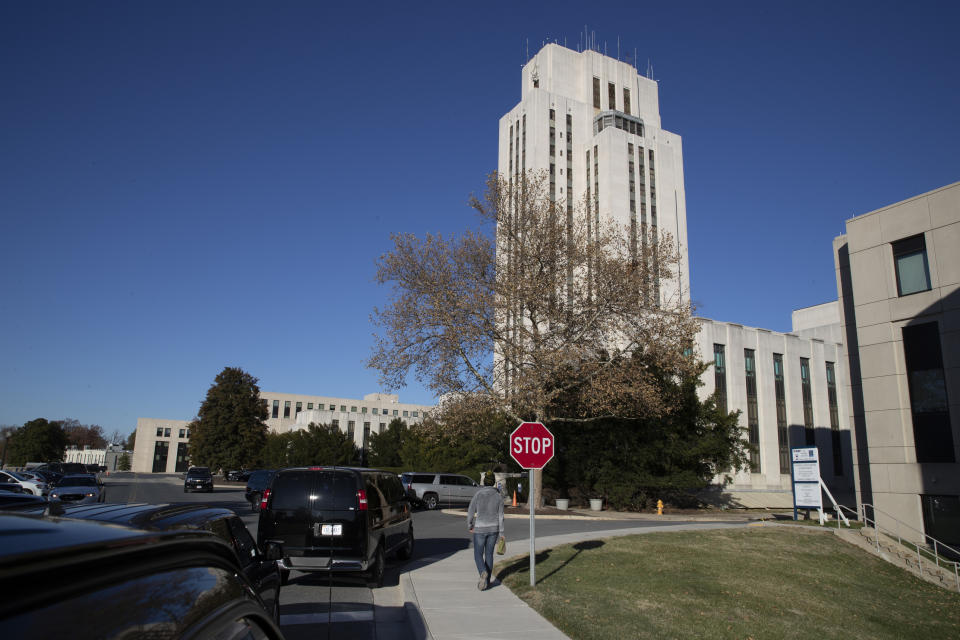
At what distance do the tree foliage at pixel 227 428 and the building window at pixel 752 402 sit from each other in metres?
50.6

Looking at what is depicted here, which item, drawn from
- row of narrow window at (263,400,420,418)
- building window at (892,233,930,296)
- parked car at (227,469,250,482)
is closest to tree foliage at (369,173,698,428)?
building window at (892,233,930,296)

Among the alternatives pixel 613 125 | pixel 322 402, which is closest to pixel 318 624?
pixel 613 125

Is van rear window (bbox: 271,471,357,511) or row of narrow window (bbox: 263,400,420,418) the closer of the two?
van rear window (bbox: 271,471,357,511)

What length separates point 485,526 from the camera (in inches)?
415

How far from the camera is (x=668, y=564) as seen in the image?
44.9ft

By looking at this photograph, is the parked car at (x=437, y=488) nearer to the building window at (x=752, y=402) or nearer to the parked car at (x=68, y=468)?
the parked car at (x=68, y=468)

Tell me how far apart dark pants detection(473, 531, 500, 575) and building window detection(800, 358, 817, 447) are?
2086 inches

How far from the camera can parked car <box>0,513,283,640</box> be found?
1.19m

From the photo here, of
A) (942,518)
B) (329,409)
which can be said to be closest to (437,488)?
(942,518)

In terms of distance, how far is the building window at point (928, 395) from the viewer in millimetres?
23438

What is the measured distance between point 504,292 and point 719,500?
27.0 metres

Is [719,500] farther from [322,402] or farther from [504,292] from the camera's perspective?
[322,402]

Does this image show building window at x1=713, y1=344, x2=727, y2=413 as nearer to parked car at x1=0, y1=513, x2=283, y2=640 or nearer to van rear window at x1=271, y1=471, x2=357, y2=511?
van rear window at x1=271, y1=471, x2=357, y2=511

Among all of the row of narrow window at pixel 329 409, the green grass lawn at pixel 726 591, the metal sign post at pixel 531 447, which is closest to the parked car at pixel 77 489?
the metal sign post at pixel 531 447
